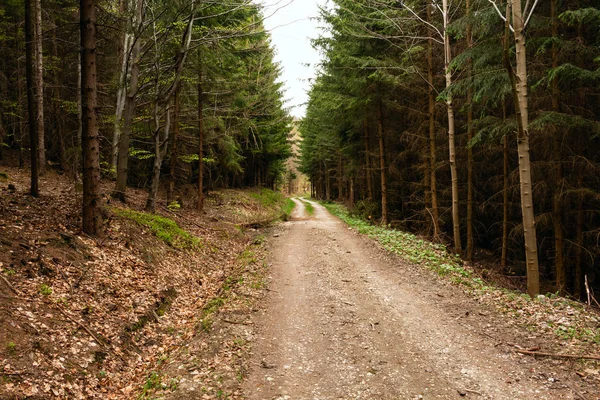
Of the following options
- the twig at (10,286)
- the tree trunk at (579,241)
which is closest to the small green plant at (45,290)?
the twig at (10,286)

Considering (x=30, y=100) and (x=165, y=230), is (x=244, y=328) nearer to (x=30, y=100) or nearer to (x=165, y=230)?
(x=165, y=230)

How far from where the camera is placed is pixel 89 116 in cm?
779

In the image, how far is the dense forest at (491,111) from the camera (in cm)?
860

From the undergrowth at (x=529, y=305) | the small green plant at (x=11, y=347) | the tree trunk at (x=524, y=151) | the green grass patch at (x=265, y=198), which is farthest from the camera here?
the green grass patch at (x=265, y=198)

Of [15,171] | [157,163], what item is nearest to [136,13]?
[157,163]

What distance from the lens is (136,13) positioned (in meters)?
11.1

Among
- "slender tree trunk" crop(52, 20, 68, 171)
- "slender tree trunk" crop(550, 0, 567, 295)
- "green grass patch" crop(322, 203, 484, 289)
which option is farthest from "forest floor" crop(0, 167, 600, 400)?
"slender tree trunk" crop(52, 20, 68, 171)

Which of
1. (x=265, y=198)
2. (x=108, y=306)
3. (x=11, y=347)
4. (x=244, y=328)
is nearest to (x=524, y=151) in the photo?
(x=244, y=328)

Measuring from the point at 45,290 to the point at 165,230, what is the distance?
5.57 m

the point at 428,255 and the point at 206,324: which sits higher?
the point at 428,255

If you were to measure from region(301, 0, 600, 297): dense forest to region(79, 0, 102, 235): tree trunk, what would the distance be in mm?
8273

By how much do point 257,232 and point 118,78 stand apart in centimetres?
983

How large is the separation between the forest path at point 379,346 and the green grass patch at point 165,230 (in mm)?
3655

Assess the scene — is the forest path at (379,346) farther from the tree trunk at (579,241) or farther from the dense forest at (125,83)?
the dense forest at (125,83)
